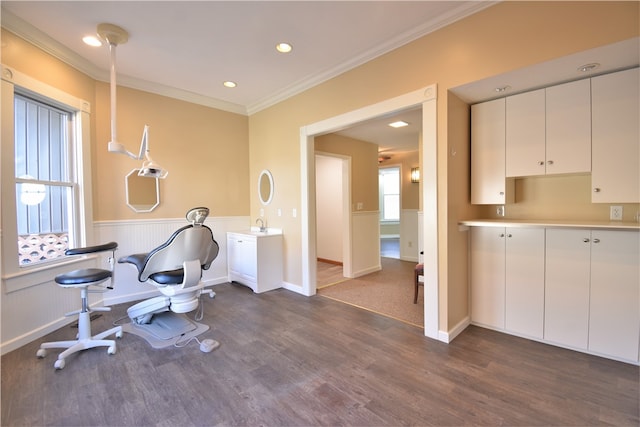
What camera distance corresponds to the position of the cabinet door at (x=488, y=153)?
2.64m

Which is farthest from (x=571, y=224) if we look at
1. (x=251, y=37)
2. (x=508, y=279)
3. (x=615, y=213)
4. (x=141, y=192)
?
(x=141, y=192)

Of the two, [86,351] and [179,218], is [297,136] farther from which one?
[86,351]

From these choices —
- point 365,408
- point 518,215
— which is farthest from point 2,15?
point 518,215

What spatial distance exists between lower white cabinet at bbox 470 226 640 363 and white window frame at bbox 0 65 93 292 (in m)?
4.12

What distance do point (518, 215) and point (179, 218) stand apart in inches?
164

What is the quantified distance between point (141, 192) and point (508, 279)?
4.29m

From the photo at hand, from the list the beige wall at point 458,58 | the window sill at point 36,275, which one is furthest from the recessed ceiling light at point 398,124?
the window sill at point 36,275

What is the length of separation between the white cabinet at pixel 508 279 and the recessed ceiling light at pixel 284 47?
2.57m

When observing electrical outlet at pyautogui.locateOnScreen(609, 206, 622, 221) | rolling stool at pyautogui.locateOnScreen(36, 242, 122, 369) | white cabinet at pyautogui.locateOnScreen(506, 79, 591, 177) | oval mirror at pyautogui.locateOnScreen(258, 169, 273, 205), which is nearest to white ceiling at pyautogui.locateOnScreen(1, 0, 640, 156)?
white cabinet at pyautogui.locateOnScreen(506, 79, 591, 177)

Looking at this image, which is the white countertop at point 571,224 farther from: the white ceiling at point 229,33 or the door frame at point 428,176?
the white ceiling at point 229,33

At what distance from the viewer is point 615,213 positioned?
92.8 inches

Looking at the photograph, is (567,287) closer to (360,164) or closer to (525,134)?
(525,134)

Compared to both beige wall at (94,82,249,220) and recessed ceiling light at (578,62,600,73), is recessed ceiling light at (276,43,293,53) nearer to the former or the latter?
beige wall at (94,82,249,220)

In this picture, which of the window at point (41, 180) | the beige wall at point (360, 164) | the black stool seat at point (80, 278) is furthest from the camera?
the beige wall at point (360, 164)
